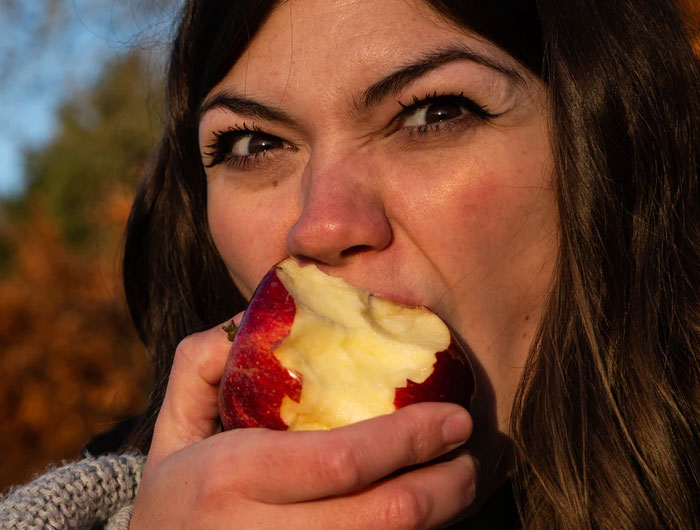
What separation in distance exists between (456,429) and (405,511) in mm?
136

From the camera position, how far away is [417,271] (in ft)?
4.89

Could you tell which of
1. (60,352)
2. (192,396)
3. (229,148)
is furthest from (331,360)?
(60,352)

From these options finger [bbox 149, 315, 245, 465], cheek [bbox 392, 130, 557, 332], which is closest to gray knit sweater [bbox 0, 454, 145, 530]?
finger [bbox 149, 315, 245, 465]

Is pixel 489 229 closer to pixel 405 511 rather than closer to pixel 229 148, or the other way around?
pixel 405 511

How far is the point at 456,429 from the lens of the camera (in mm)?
1093

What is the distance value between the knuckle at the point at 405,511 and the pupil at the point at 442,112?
0.83 m

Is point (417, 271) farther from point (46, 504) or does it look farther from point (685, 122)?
point (46, 504)

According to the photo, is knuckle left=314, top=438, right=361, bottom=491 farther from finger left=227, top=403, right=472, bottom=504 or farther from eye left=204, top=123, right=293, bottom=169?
eye left=204, top=123, right=293, bottom=169

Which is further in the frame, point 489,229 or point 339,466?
point 489,229

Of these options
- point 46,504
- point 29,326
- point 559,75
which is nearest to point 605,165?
point 559,75

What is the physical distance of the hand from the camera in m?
1.03

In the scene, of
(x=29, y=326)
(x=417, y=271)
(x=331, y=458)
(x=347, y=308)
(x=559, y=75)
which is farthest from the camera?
(x=29, y=326)

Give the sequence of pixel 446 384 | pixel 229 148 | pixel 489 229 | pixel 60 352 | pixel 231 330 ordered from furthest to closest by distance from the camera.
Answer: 1. pixel 60 352
2. pixel 229 148
3. pixel 489 229
4. pixel 231 330
5. pixel 446 384

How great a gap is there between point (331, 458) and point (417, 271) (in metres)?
0.55
